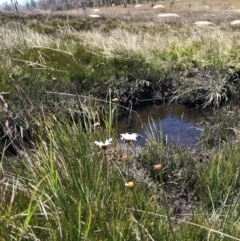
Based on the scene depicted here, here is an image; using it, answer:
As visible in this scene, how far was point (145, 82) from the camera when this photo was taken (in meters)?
A: 6.93

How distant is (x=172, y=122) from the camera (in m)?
6.11

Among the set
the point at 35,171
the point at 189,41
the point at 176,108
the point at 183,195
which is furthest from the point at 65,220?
the point at 189,41

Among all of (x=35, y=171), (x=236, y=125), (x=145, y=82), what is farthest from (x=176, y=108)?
(x=35, y=171)

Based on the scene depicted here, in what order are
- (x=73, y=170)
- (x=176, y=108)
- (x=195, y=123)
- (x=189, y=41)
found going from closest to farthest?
(x=73, y=170) → (x=195, y=123) → (x=176, y=108) → (x=189, y=41)

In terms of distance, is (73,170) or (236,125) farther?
(236,125)

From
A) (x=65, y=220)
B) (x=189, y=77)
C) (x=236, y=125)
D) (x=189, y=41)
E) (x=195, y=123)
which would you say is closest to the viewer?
(x=65, y=220)

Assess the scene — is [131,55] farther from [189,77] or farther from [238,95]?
[238,95]

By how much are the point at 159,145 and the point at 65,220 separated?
2134 millimetres

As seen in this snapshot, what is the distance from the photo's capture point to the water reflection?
5.23m

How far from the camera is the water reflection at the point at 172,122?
523 centimetres

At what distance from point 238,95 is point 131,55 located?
84.5 inches

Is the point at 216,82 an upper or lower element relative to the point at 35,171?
lower

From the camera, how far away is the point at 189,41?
960 centimetres

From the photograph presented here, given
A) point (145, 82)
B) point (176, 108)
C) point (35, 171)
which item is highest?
point (35, 171)
